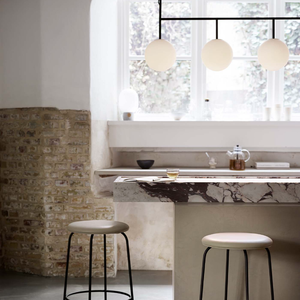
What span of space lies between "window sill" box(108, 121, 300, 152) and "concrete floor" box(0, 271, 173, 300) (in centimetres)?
145

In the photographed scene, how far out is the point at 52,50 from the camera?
4.29m

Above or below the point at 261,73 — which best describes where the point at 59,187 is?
below

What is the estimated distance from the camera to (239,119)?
5.18m

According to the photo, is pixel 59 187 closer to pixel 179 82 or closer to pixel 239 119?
pixel 179 82

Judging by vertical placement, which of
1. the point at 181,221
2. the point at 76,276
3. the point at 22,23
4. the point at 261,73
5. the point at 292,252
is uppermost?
the point at 22,23

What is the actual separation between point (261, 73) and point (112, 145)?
1.96 metres

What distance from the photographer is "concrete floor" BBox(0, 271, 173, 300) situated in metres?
3.76

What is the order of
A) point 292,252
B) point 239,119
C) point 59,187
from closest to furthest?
point 292,252 → point 59,187 → point 239,119

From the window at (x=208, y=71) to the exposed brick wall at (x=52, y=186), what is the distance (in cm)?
120

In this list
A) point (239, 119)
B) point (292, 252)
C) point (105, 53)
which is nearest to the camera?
point (292, 252)

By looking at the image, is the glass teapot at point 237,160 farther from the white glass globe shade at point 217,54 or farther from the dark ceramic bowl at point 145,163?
the white glass globe shade at point 217,54

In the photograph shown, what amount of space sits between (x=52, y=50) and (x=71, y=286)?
2.26 meters

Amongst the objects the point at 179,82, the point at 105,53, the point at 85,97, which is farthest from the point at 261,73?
the point at 85,97

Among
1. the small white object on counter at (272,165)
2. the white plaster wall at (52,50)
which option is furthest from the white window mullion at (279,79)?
the white plaster wall at (52,50)
